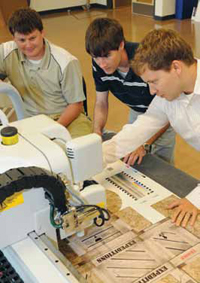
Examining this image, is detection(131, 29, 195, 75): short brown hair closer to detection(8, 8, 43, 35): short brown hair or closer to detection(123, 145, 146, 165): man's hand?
detection(123, 145, 146, 165): man's hand

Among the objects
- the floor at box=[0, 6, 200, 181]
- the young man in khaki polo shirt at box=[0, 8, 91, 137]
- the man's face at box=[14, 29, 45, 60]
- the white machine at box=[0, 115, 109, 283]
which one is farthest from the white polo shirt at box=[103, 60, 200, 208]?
the floor at box=[0, 6, 200, 181]

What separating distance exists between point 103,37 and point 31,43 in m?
0.52

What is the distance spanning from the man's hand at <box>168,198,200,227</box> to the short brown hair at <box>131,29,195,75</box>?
45 cm

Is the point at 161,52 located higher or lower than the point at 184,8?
higher

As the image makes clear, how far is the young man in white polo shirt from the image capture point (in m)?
1.16

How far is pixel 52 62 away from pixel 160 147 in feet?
2.49

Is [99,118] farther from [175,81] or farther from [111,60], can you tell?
[175,81]

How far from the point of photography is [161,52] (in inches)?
45.4

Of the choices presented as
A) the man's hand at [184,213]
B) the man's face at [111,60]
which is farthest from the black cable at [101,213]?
the man's face at [111,60]

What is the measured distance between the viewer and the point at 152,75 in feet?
3.90

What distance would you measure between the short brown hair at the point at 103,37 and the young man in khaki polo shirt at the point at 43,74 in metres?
0.43

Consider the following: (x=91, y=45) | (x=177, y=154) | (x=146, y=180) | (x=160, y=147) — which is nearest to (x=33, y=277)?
(x=146, y=180)

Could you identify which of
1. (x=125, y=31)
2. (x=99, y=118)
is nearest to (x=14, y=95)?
(x=99, y=118)

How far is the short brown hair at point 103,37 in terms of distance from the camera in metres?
1.50
